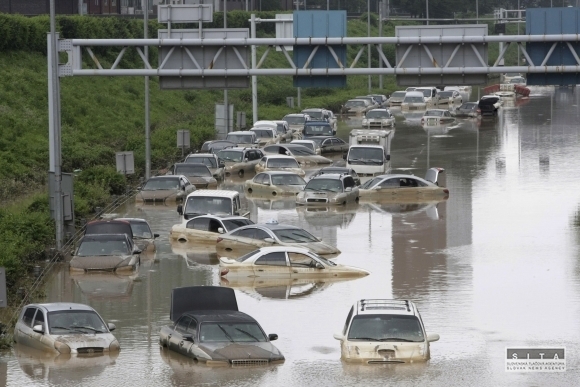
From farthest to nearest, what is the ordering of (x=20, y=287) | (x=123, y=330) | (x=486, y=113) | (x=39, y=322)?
1. (x=486, y=113)
2. (x=20, y=287)
3. (x=123, y=330)
4. (x=39, y=322)

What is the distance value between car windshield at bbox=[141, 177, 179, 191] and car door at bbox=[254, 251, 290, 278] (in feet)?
52.2

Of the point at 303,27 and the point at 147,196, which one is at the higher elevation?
the point at 303,27

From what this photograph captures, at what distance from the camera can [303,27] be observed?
137 ft

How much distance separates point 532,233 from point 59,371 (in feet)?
72.5

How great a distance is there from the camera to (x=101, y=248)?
117 feet

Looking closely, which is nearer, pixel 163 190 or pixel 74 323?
pixel 74 323

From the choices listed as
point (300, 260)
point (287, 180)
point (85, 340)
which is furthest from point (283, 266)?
point (287, 180)

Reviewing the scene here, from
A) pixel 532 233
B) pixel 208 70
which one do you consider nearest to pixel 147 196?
pixel 208 70

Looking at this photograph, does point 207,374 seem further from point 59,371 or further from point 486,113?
point 486,113

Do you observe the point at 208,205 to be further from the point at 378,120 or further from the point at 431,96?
the point at 431,96

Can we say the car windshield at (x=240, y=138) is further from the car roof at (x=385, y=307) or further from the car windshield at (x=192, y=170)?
the car roof at (x=385, y=307)

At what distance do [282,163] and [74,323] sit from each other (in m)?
32.4

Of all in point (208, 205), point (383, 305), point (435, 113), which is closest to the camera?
point (383, 305)

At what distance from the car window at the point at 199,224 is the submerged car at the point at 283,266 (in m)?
5.52
